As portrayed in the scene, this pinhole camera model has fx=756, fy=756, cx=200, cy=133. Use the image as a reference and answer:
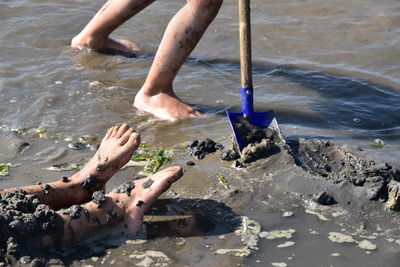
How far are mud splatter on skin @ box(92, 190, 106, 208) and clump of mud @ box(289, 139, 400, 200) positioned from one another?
1.10 metres

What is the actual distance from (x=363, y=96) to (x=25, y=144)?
2.38m

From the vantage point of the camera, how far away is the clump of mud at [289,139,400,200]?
3.77 m

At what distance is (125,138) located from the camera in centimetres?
404

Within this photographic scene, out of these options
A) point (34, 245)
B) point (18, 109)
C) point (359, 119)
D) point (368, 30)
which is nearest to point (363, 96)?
point (359, 119)

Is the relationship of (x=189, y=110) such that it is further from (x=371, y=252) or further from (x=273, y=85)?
(x=371, y=252)

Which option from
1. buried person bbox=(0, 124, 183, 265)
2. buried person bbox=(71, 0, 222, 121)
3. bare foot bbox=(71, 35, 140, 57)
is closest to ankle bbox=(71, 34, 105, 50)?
bare foot bbox=(71, 35, 140, 57)

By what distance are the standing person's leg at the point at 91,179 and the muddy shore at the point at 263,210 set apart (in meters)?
0.31

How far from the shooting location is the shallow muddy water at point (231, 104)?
3553 mm

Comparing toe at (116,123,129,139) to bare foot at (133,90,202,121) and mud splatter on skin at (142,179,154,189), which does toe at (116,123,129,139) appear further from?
bare foot at (133,90,202,121)

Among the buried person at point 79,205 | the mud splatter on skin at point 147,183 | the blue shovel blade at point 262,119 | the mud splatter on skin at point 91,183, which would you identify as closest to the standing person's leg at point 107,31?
the blue shovel blade at point 262,119

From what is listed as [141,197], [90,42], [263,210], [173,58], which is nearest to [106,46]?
[90,42]

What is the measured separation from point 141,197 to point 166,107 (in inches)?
59.7

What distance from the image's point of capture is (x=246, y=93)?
4.45 m

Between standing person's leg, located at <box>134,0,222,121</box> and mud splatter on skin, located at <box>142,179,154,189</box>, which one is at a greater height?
standing person's leg, located at <box>134,0,222,121</box>
